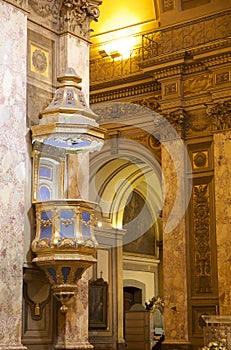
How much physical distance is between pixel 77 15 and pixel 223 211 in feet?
17.3

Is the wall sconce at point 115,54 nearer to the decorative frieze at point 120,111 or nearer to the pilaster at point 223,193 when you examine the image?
the decorative frieze at point 120,111

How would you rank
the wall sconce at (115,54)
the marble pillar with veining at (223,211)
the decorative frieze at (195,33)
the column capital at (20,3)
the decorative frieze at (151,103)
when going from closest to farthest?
the column capital at (20,3) → the marble pillar with veining at (223,211) → the decorative frieze at (195,33) → the decorative frieze at (151,103) → the wall sconce at (115,54)

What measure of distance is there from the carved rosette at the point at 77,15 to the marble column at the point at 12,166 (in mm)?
783

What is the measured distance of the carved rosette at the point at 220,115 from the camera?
12742 millimetres

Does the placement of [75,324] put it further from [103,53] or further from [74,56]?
[103,53]

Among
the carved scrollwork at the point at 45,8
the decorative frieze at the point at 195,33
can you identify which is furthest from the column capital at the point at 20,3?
the decorative frieze at the point at 195,33

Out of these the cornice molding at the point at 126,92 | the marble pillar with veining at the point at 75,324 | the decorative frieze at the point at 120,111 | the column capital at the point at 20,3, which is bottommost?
the marble pillar with veining at the point at 75,324

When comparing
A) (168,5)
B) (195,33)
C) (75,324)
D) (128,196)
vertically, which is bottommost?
(75,324)

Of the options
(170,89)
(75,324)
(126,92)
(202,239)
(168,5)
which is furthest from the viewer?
(126,92)

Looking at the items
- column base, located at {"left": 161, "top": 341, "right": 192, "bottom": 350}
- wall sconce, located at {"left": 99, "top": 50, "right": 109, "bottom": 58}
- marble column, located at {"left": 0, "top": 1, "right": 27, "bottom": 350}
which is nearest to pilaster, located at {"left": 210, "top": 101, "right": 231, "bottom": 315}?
column base, located at {"left": 161, "top": 341, "right": 192, "bottom": 350}

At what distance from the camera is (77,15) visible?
8.48 metres

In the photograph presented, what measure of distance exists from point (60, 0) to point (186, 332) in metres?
6.64

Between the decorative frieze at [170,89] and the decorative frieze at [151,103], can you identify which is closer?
the decorative frieze at [170,89]

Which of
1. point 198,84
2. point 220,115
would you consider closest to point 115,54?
point 198,84
